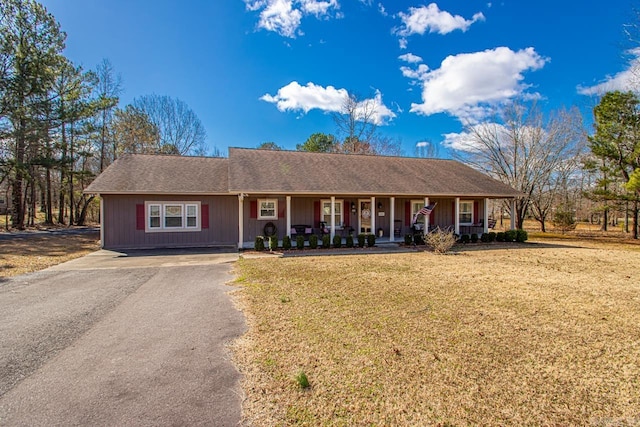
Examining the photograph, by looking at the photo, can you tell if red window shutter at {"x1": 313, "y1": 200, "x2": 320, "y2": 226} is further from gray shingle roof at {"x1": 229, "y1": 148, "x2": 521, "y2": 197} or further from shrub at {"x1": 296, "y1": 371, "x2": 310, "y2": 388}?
shrub at {"x1": 296, "y1": 371, "x2": 310, "y2": 388}

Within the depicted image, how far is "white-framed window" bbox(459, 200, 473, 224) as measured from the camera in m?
16.5

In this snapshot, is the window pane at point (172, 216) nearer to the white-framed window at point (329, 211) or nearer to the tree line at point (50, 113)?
the tree line at point (50, 113)

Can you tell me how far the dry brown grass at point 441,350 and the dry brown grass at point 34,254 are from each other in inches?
270

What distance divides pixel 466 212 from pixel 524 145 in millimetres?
10268

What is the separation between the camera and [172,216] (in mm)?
13023

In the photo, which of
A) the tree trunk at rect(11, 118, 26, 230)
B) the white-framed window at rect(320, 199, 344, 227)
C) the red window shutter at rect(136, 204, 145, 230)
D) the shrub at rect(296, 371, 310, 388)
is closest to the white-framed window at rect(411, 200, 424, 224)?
the white-framed window at rect(320, 199, 344, 227)

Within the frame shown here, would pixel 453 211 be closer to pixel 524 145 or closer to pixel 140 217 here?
pixel 524 145

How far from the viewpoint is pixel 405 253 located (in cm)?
1138

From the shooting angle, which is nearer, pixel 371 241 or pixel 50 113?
pixel 371 241

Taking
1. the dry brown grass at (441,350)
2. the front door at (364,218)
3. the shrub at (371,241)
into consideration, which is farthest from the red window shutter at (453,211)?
the dry brown grass at (441,350)

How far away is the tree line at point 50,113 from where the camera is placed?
17078mm

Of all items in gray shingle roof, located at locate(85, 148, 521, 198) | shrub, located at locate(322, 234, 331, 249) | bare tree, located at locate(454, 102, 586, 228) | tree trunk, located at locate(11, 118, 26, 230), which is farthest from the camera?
bare tree, located at locate(454, 102, 586, 228)

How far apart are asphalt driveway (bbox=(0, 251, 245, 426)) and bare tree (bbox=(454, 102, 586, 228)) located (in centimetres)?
2332

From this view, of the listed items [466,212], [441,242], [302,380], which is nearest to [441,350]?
[302,380]
